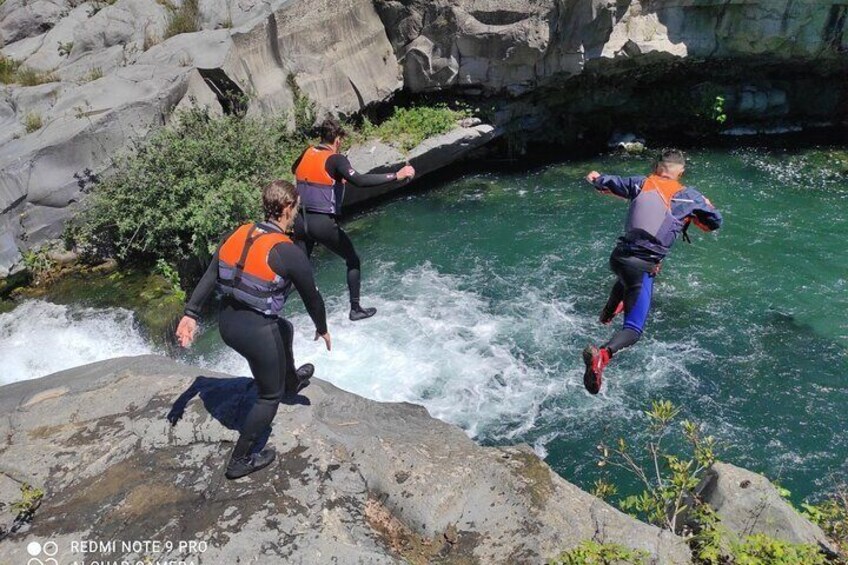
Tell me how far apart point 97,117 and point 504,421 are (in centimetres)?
871

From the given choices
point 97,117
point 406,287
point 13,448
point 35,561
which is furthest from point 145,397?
point 97,117

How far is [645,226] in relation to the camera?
5.42 meters

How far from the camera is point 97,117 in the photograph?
11211 millimetres

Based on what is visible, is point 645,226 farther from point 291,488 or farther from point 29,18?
point 29,18

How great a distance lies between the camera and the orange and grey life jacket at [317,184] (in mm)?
6203

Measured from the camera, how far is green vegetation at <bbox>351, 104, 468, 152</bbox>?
47.0 feet

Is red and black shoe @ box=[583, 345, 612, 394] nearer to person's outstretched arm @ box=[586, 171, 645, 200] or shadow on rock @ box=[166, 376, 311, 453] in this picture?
person's outstretched arm @ box=[586, 171, 645, 200]

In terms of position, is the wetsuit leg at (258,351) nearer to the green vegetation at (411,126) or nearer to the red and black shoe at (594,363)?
the red and black shoe at (594,363)

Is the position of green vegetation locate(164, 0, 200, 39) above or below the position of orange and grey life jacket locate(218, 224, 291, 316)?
above

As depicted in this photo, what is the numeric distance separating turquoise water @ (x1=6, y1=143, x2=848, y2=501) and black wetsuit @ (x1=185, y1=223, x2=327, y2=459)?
3.79m

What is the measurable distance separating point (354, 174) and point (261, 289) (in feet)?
6.80

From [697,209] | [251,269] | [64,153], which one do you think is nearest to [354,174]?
[251,269]

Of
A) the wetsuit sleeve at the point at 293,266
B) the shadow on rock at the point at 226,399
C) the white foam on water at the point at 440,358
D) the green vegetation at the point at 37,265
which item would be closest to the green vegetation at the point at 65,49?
the green vegetation at the point at 37,265

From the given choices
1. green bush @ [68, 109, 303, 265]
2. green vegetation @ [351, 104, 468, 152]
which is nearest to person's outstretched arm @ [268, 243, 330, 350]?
green bush @ [68, 109, 303, 265]
